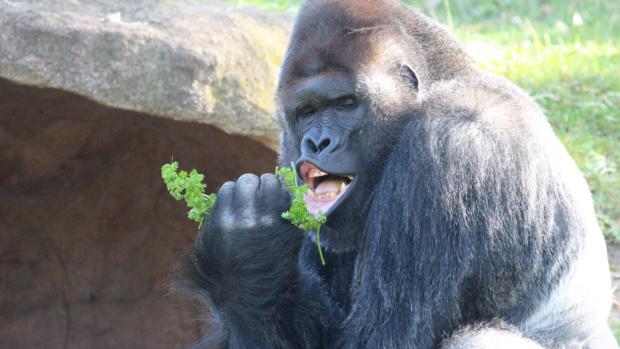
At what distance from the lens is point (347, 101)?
3646 mm

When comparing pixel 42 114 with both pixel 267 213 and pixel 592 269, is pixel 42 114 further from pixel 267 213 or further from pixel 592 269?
pixel 592 269

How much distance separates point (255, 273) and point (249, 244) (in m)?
0.12

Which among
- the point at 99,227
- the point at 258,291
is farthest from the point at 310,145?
the point at 99,227

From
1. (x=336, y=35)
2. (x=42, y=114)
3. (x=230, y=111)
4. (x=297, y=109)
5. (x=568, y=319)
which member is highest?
(x=336, y=35)

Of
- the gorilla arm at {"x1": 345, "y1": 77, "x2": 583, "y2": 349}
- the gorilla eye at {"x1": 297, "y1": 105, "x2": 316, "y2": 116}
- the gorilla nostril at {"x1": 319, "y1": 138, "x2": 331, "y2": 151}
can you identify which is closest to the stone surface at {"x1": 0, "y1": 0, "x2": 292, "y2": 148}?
the gorilla eye at {"x1": 297, "y1": 105, "x2": 316, "y2": 116}

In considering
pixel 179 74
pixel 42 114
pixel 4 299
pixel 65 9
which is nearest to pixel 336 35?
pixel 179 74

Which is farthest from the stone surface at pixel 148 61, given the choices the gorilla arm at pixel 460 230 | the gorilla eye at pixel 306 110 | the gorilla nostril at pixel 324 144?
the gorilla arm at pixel 460 230

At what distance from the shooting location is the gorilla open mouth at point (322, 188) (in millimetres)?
3521

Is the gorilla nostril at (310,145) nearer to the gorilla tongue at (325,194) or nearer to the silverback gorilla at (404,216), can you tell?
the silverback gorilla at (404,216)

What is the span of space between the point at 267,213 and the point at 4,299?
117 inches

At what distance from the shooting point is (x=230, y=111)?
4.73 meters

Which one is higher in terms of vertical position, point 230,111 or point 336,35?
point 336,35

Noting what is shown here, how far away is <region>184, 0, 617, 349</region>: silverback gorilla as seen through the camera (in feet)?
11.0

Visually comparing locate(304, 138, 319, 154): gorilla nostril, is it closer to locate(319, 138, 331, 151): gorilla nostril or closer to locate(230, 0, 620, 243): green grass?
locate(319, 138, 331, 151): gorilla nostril
